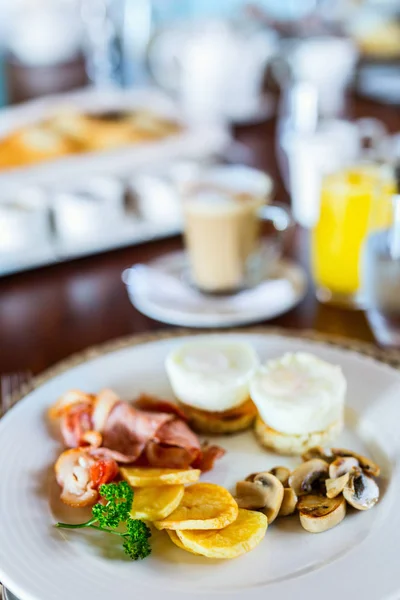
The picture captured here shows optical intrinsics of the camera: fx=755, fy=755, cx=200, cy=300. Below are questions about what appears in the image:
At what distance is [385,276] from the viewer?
1074mm

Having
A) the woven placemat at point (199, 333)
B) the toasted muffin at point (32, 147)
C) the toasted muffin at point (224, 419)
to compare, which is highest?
the toasted muffin at point (32, 147)

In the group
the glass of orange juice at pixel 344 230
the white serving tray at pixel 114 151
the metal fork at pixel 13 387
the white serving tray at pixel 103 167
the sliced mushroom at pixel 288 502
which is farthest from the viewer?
the white serving tray at pixel 114 151

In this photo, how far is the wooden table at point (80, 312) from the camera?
113 cm

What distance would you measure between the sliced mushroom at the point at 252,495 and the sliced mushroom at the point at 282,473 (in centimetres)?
3

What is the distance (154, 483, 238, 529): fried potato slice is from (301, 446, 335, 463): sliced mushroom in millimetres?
113

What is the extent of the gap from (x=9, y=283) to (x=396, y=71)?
5.56 feet

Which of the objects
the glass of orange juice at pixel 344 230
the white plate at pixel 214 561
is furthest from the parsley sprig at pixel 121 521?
the glass of orange juice at pixel 344 230

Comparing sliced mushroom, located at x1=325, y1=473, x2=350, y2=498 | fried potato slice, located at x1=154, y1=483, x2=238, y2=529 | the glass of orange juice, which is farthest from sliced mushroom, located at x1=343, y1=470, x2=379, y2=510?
the glass of orange juice

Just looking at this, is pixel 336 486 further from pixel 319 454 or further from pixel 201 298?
pixel 201 298

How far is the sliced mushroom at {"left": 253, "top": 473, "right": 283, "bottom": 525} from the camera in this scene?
740 millimetres


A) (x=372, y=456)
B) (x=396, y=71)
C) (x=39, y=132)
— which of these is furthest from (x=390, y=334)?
(x=396, y=71)

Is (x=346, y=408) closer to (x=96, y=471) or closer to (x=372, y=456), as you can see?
(x=372, y=456)

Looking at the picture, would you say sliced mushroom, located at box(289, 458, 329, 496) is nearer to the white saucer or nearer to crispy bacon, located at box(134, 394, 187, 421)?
crispy bacon, located at box(134, 394, 187, 421)

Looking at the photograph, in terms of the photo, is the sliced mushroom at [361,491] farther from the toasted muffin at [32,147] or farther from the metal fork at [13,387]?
the toasted muffin at [32,147]
